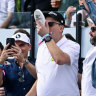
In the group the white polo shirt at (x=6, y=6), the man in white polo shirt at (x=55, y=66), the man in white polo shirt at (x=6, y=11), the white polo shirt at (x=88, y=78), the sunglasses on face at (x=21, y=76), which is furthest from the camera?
the white polo shirt at (x=6, y=6)

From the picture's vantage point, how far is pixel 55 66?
527 centimetres

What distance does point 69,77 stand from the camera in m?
5.28

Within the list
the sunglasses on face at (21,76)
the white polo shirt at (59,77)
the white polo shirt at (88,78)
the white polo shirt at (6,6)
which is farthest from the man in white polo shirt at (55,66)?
the white polo shirt at (6,6)

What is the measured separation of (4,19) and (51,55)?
3759 mm

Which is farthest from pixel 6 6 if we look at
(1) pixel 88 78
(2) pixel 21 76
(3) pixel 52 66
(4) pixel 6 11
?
(1) pixel 88 78

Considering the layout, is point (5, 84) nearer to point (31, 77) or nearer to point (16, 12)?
point (31, 77)

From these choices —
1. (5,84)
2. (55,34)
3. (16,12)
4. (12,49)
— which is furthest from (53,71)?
(16,12)

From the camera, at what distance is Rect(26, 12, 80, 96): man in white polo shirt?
16.9ft

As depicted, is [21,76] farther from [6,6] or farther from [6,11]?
[6,6]

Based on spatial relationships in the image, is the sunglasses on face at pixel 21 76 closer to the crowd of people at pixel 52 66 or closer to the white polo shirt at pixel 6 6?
the crowd of people at pixel 52 66

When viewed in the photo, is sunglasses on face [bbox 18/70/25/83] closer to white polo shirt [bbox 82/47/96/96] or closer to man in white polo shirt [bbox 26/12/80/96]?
man in white polo shirt [bbox 26/12/80/96]

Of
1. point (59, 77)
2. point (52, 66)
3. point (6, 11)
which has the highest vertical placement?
point (6, 11)

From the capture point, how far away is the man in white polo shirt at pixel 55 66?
203 inches

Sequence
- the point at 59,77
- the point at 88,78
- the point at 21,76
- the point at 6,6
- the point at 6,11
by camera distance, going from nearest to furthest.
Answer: the point at 88,78 < the point at 59,77 < the point at 21,76 < the point at 6,11 < the point at 6,6
